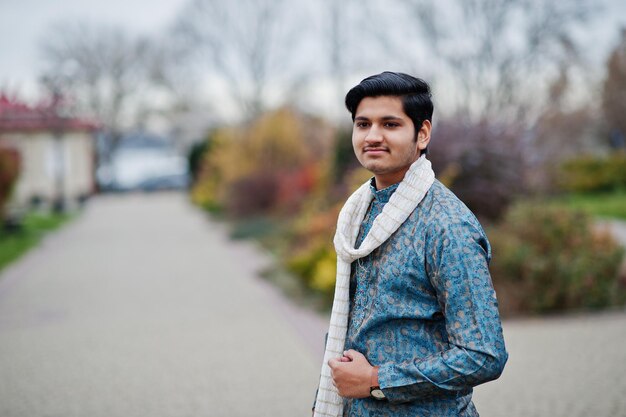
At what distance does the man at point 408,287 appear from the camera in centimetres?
181

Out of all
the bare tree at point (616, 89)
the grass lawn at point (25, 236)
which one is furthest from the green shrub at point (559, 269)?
the bare tree at point (616, 89)

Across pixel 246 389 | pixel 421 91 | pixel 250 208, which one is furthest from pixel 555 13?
pixel 421 91

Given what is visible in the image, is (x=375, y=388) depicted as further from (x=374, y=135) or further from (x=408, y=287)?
(x=374, y=135)

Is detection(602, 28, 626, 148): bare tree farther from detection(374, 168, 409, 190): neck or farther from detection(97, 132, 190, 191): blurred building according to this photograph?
detection(97, 132, 190, 191): blurred building

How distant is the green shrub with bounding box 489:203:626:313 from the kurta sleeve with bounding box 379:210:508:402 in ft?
20.8

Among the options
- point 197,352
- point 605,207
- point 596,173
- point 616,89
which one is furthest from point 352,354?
point 616,89

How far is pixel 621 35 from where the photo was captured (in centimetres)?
1988

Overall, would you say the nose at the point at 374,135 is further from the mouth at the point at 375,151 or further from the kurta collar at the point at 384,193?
the kurta collar at the point at 384,193

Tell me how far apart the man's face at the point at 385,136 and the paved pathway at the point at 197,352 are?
3516mm

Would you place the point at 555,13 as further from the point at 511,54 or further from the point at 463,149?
the point at 463,149

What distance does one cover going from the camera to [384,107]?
6.50 ft

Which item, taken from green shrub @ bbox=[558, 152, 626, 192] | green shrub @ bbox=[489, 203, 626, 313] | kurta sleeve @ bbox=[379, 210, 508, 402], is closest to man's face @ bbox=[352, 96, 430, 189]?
kurta sleeve @ bbox=[379, 210, 508, 402]

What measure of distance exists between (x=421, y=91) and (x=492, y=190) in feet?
33.1

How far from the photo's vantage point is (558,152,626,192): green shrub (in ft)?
74.6
